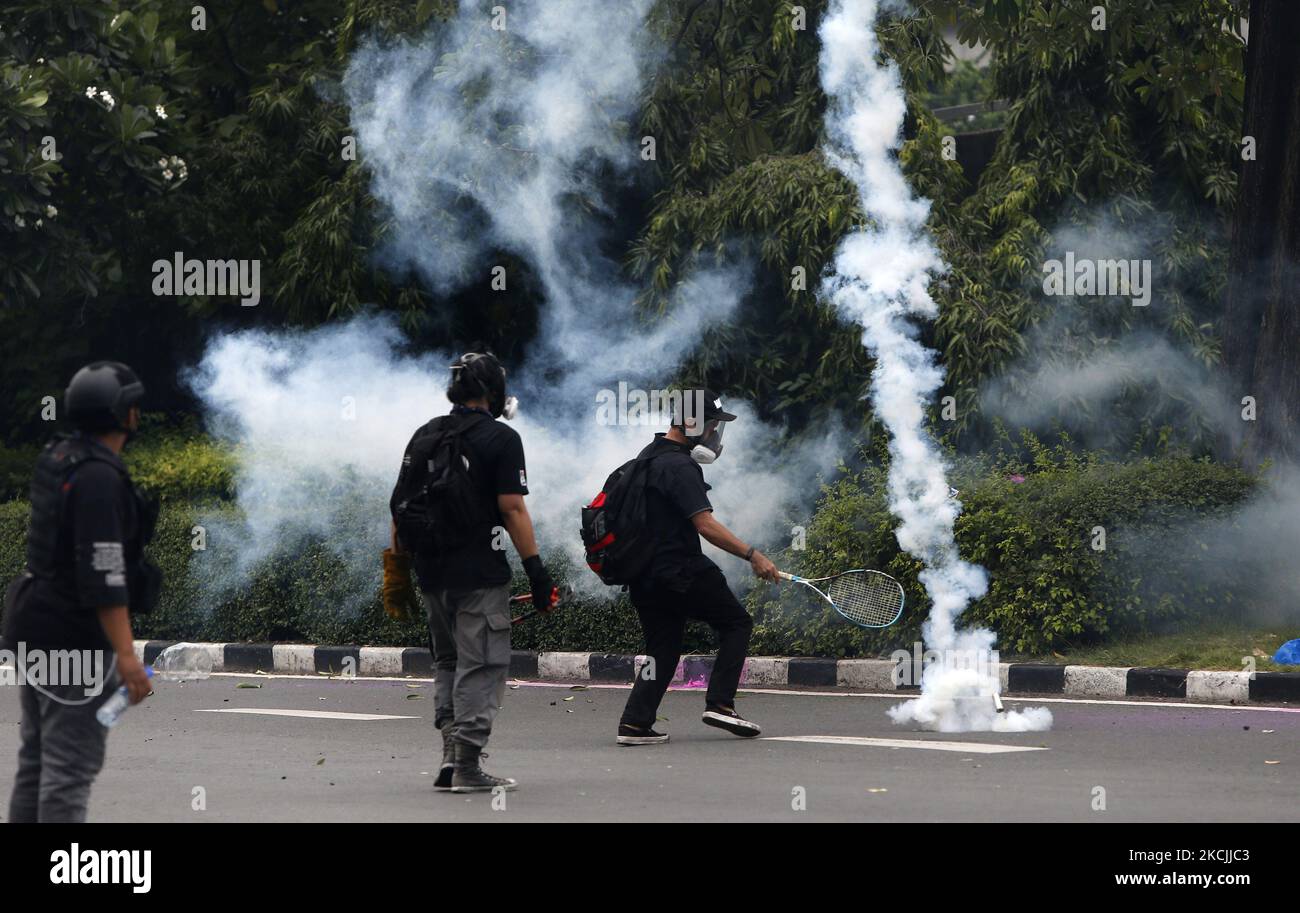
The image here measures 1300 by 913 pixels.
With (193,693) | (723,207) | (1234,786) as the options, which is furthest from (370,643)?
(1234,786)

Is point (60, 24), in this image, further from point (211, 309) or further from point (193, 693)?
point (193, 693)

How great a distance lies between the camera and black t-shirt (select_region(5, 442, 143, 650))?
5.10 metres

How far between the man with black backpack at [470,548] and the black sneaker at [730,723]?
1.81 meters

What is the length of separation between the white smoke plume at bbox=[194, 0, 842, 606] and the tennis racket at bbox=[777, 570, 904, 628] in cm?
351

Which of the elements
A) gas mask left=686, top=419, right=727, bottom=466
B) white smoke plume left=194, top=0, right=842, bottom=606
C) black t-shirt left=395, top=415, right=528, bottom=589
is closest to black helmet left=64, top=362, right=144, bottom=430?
black t-shirt left=395, top=415, right=528, bottom=589

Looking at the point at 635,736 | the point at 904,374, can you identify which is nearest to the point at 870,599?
the point at 904,374

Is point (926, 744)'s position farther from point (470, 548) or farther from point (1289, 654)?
point (1289, 654)

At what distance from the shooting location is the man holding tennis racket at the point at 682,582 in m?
8.98

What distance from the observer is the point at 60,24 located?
16766mm

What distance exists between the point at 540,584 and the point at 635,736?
180 centimetres

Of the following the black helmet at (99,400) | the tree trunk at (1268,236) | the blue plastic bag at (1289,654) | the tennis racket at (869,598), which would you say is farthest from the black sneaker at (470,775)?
the tree trunk at (1268,236)

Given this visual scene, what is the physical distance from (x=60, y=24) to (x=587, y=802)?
39.0 ft

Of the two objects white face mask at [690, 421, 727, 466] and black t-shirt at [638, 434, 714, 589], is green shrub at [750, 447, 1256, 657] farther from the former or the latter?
black t-shirt at [638, 434, 714, 589]

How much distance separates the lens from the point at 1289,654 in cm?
1059
